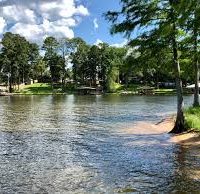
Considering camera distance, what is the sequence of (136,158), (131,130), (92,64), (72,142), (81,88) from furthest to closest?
(92,64) → (81,88) → (131,130) → (72,142) → (136,158)

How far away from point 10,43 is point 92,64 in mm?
27059

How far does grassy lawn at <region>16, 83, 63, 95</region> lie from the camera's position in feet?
428

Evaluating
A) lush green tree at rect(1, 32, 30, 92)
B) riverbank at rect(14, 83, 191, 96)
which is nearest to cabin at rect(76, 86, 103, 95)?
riverbank at rect(14, 83, 191, 96)

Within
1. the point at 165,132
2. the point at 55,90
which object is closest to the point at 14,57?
the point at 55,90

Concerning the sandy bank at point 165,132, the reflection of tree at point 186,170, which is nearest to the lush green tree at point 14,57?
the sandy bank at point 165,132

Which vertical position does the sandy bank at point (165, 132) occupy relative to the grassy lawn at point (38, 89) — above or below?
below

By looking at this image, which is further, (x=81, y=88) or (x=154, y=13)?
(x=81, y=88)

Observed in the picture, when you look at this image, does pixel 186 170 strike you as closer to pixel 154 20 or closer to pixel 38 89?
pixel 154 20

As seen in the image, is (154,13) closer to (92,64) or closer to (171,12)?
(171,12)

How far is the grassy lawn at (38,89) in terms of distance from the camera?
130375 mm

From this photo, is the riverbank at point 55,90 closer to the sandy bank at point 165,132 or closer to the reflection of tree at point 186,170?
the sandy bank at point 165,132

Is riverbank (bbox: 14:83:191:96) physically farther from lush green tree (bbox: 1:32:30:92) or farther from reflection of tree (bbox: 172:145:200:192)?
reflection of tree (bbox: 172:145:200:192)

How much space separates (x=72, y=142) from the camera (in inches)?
1086

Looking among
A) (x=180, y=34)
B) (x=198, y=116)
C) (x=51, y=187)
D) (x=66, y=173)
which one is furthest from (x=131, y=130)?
(x=51, y=187)
